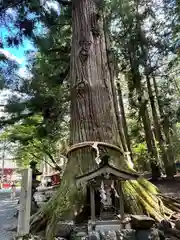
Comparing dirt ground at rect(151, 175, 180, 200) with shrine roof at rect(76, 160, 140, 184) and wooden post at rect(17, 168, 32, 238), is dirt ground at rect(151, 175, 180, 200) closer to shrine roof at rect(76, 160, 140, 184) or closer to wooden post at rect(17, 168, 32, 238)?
shrine roof at rect(76, 160, 140, 184)

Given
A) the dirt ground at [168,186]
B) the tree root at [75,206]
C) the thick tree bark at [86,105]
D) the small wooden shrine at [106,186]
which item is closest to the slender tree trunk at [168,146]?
the dirt ground at [168,186]

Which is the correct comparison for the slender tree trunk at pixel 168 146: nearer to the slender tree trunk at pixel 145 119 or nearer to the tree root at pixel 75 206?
the slender tree trunk at pixel 145 119

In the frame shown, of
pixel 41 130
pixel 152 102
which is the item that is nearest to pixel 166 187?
pixel 152 102

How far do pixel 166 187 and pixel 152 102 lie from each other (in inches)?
144

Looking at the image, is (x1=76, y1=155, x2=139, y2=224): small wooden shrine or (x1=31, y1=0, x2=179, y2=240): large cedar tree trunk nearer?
→ (x1=76, y1=155, x2=139, y2=224): small wooden shrine

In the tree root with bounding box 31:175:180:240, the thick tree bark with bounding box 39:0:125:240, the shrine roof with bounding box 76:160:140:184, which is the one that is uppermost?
the thick tree bark with bounding box 39:0:125:240

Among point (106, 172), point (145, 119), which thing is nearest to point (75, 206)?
point (106, 172)

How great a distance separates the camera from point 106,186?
3455mm

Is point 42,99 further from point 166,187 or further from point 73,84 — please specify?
point 166,187

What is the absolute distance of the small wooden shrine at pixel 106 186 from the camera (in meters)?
3.21

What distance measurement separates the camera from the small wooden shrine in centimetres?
321

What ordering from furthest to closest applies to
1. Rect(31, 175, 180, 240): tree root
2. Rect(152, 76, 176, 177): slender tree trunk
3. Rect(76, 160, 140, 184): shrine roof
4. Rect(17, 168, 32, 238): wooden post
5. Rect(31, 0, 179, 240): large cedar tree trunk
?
Rect(152, 76, 176, 177): slender tree trunk < Rect(31, 0, 179, 240): large cedar tree trunk < Rect(31, 175, 180, 240): tree root < Rect(76, 160, 140, 184): shrine roof < Rect(17, 168, 32, 238): wooden post

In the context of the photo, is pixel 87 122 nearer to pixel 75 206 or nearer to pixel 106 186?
pixel 106 186

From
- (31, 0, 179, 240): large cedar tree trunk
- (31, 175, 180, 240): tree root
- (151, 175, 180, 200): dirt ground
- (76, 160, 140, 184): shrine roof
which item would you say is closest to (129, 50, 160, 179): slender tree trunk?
(151, 175, 180, 200): dirt ground
